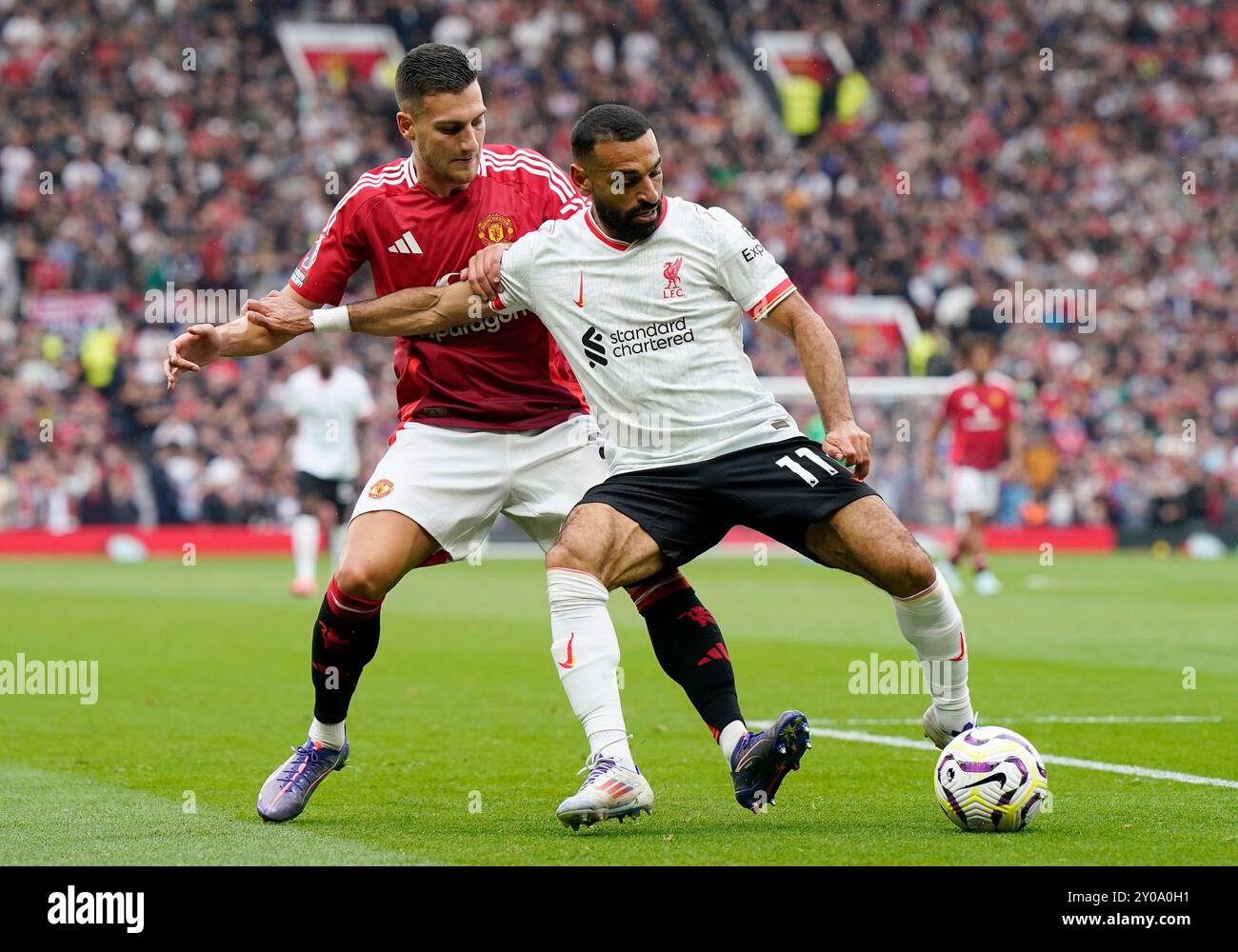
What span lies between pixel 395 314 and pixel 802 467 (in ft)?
4.87

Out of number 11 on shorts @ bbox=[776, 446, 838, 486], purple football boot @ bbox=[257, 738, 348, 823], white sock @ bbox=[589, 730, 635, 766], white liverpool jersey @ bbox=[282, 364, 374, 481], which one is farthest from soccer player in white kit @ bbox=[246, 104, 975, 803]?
white liverpool jersey @ bbox=[282, 364, 374, 481]

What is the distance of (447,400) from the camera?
663cm

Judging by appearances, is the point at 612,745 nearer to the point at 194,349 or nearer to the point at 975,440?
the point at 194,349

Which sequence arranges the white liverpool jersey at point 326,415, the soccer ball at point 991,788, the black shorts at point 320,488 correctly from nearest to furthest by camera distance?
the soccer ball at point 991,788, the white liverpool jersey at point 326,415, the black shorts at point 320,488

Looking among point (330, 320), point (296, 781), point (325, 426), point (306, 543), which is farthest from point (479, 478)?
point (306, 543)

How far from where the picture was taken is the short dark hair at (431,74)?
6.29 meters

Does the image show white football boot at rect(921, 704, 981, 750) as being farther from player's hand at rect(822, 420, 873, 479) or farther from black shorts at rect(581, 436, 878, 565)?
player's hand at rect(822, 420, 873, 479)

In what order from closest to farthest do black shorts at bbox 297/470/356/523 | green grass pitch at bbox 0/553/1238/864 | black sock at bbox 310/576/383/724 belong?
green grass pitch at bbox 0/553/1238/864 → black sock at bbox 310/576/383/724 → black shorts at bbox 297/470/356/523

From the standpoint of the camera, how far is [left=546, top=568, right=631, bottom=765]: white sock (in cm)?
579

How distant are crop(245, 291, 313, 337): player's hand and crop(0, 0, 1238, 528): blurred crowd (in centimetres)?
1771

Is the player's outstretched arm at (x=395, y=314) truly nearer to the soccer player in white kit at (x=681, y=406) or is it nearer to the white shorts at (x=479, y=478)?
the soccer player in white kit at (x=681, y=406)

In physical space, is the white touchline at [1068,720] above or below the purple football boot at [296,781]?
below

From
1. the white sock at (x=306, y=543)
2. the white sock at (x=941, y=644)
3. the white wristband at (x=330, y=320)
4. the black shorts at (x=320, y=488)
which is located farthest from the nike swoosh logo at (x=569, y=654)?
the white sock at (x=306, y=543)

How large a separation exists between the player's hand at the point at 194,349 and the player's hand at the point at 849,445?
6.76ft
